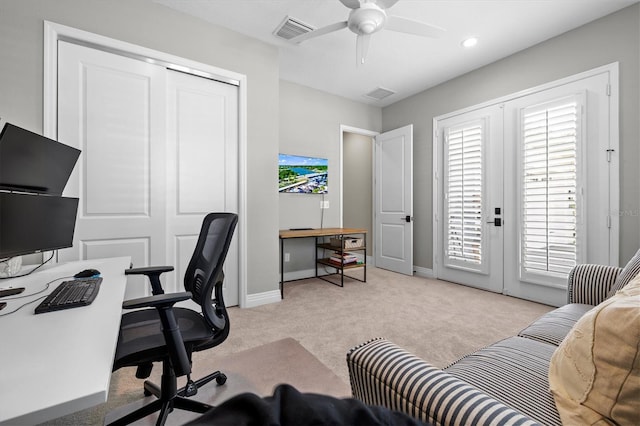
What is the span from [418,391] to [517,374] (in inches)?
21.3

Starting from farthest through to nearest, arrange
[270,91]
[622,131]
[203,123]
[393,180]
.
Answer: [393,180]
[270,91]
[203,123]
[622,131]

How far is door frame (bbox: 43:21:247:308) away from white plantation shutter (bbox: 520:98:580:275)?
3.17 metres

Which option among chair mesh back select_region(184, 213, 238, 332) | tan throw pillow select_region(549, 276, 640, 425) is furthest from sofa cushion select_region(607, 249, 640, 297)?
chair mesh back select_region(184, 213, 238, 332)

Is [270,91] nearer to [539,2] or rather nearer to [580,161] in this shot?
[539,2]

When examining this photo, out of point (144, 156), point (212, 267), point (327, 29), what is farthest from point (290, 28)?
point (212, 267)

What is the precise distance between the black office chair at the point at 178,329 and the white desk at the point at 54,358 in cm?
15

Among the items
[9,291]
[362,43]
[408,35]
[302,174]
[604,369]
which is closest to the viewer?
[604,369]

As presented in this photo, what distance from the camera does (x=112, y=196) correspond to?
2.42m

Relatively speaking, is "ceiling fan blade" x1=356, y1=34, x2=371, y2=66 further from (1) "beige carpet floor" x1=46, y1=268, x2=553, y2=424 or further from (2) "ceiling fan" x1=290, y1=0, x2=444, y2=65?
(1) "beige carpet floor" x1=46, y1=268, x2=553, y2=424

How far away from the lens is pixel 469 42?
10.3ft

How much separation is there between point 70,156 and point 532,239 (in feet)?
14.0

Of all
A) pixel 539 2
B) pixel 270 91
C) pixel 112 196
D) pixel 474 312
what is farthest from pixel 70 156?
pixel 539 2

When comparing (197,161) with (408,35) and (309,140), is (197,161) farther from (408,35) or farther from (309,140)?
(408,35)

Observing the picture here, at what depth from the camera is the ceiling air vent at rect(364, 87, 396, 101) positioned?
443 cm
